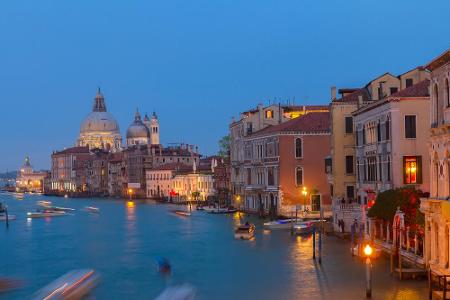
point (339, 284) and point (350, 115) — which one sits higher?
point (350, 115)

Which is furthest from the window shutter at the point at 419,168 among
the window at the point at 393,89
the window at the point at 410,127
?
the window at the point at 393,89

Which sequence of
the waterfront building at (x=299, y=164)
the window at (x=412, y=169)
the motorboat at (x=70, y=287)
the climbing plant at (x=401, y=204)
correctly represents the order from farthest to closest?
1. the waterfront building at (x=299, y=164)
2. the window at (x=412, y=169)
3. the climbing plant at (x=401, y=204)
4. the motorboat at (x=70, y=287)

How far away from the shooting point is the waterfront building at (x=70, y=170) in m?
130

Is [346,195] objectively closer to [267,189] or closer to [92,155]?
[267,189]

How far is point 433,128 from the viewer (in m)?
18.6

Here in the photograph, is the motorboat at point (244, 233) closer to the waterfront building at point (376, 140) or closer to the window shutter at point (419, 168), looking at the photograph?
the waterfront building at point (376, 140)

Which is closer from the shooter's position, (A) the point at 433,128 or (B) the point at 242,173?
(A) the point at 433,128

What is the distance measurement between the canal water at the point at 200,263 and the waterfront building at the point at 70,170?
86881 mm

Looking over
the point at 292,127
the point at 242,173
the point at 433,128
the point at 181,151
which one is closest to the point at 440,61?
the point at 433,128

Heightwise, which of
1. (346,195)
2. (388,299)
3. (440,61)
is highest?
(440,61)

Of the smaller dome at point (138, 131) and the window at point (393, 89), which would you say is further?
the smaller dome at point (138, 131)

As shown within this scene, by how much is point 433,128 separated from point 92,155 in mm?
116859

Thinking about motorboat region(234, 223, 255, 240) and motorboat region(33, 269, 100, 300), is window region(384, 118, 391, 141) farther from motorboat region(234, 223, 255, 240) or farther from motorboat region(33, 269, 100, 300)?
motorboat region(33, 269, 100, 300)

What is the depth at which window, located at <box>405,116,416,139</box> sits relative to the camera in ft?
85.0
